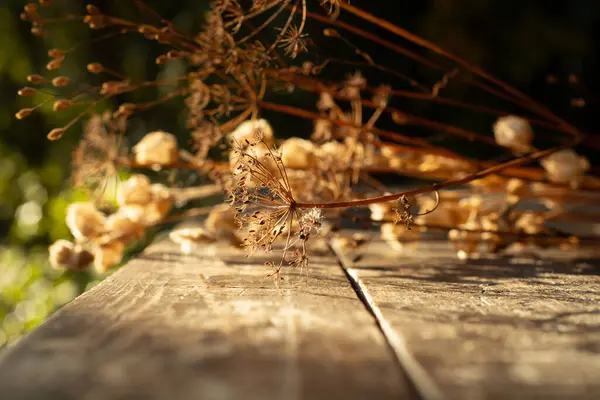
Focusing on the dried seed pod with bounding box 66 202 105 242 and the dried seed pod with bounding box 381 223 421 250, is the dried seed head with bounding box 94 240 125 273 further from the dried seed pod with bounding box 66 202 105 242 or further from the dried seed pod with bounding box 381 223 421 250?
the dried seed pod with bounding box 381 223 421 250

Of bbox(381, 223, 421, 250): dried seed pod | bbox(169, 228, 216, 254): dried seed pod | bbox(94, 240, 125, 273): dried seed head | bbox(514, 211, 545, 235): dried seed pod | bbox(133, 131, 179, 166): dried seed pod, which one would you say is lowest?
bbox(94, 240, 125, 273): dried seed head

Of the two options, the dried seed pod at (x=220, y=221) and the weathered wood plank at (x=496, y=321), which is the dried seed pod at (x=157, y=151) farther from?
the weathered wood plank at (x=496, y=321)

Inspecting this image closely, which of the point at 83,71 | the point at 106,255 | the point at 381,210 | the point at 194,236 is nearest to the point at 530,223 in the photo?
the point at 381,210

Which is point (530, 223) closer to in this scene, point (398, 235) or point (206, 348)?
point (398, 235)

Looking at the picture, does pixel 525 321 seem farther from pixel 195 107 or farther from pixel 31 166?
pixel 31 166

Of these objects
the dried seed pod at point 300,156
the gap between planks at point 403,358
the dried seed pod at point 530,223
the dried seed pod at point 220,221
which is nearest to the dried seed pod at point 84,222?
the dried seed pod at point 220,221

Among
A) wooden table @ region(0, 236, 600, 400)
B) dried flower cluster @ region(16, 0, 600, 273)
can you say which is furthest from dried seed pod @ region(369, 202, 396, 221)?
wooden table @ region(0, 236, 600, 400)

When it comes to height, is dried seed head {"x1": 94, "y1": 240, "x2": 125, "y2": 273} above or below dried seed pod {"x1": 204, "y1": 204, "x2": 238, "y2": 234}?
below
